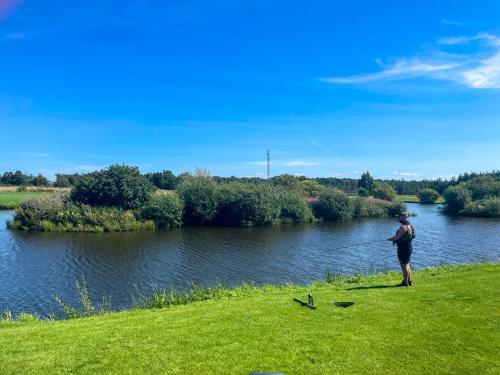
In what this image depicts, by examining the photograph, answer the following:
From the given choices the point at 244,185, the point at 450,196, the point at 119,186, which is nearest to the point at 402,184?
the point at 450,196

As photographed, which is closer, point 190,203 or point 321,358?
point 321,358

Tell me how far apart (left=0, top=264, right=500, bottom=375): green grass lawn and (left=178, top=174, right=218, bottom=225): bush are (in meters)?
35.6

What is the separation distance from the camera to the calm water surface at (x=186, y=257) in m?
19.5

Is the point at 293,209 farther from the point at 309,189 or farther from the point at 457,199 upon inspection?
the point at 457,199

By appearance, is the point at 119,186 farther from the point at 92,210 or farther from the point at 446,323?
the point at 446,323

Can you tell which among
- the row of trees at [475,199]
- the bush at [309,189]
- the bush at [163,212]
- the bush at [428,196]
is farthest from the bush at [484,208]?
the bush at [163,212]

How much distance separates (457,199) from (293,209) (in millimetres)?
35193

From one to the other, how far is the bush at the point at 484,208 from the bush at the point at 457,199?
1436 millimetres

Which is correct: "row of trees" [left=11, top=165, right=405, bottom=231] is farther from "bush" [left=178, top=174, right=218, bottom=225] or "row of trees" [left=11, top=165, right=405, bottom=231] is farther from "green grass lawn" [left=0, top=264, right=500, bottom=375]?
"green grass lawn" [left=0, top=264, right=500, bottom=375]

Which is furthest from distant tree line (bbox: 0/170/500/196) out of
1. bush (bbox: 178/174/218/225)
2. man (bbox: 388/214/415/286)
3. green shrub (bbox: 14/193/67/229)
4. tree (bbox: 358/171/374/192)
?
man (bbox: 388/214/415/286)

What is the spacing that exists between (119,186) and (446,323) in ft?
132

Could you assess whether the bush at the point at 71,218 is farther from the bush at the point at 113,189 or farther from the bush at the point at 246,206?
the bush at the point at 246,206

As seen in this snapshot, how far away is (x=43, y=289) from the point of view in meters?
18.7

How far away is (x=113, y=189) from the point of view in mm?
42844
